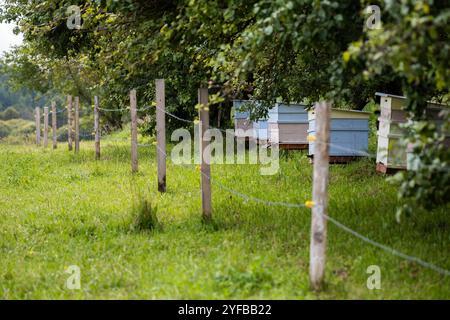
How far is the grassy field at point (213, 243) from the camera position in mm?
6508

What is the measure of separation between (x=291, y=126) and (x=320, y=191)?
10.3 meters

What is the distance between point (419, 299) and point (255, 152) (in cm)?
1272

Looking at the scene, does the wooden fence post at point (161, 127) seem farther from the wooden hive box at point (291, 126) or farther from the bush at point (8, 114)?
the bush at point (8, 114)

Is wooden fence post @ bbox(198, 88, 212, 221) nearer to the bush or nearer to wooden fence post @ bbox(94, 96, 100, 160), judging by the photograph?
wooden fence post @ bbox(94, 96, 100, 160)

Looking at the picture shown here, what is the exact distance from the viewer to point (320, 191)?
241 inches

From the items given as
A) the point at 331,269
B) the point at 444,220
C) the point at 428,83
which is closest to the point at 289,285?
the point at 331,269

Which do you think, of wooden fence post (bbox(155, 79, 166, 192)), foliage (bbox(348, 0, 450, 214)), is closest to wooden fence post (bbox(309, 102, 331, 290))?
foliage (bbox(348, 0, 450, 214))

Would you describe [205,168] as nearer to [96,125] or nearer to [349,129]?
[349,129]

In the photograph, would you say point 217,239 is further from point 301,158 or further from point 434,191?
point 301,158

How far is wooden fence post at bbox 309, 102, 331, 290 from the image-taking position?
6.07 meters

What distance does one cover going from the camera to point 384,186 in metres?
11.7

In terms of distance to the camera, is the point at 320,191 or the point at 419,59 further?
the point at 320,191

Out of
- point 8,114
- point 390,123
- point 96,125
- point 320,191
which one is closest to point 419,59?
point 320,191

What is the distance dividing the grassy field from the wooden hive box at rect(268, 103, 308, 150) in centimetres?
288
